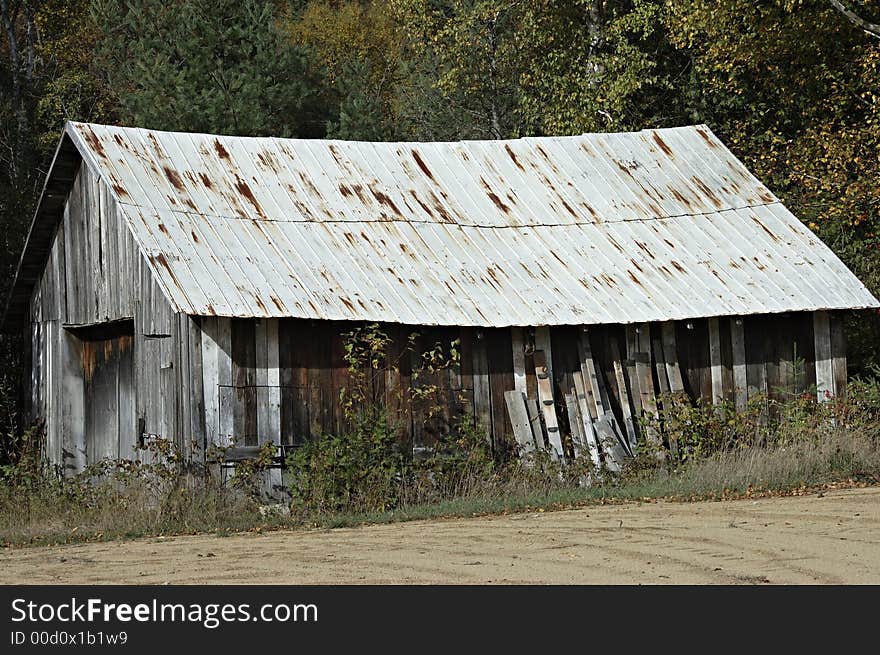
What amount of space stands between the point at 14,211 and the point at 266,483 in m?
8.23

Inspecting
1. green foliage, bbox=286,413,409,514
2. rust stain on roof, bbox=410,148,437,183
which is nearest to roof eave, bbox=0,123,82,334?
rust stain on roof, bbox=410,148,437,183

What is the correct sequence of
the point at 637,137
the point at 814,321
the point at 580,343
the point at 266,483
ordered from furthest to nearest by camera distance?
the point at 637,137 → the point at 814,321 → the point at 580,343 → the point at 266,483

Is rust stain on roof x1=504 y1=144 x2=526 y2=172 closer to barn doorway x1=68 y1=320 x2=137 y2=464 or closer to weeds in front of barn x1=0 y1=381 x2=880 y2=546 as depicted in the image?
weeds in front of barn x1=0 y1=381 x2=880 y2=546

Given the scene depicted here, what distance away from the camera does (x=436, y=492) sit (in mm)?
13516

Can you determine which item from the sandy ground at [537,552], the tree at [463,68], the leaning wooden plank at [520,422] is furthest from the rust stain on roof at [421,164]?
the tree at [463,68]

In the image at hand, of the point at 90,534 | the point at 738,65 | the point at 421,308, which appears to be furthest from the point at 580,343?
the point at 738,65

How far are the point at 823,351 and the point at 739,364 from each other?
1.22 meters

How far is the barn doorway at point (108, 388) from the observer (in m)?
14.8

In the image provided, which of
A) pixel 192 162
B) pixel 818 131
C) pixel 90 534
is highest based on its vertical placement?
pixel 818 131

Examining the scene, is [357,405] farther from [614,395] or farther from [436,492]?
[614,395]

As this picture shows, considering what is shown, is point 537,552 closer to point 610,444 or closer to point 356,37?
point 610,444

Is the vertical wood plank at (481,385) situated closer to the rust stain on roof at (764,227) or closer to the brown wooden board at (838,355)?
the rust stain on roof at (764,227)

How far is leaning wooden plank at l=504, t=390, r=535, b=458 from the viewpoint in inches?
567

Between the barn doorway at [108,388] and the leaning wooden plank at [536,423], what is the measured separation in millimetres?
4526
